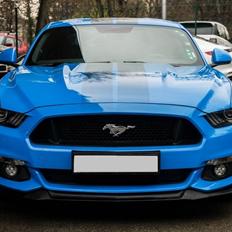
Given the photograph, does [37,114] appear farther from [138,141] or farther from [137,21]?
[137,21]

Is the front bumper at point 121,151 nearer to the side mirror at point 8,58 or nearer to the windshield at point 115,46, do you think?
the windshield at point 115,46

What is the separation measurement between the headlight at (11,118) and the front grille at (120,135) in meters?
0.14

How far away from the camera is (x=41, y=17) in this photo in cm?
1919

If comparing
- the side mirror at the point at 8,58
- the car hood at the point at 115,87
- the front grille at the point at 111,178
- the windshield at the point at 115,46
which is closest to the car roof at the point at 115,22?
the windshield at the point at 115,46

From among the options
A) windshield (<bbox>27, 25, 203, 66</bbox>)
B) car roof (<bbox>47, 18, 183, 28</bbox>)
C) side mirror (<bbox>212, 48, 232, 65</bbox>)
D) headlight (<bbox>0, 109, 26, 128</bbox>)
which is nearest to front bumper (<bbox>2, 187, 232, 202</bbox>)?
headlight (<bbox>0, 109, 26, 128</bbox>)

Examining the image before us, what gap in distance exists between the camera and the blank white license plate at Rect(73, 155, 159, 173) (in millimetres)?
3895

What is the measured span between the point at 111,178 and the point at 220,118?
83cm

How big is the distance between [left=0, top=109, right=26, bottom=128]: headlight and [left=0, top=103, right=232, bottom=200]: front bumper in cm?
4

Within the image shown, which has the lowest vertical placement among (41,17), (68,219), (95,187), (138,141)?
(41,17)

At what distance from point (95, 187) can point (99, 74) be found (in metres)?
1.02

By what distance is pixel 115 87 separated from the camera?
14.1 feet

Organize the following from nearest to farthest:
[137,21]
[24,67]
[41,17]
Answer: [24,67], [137,21], [41,17]

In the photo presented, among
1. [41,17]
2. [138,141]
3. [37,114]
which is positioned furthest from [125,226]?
[41,17]

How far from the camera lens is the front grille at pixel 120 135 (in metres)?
4.02
